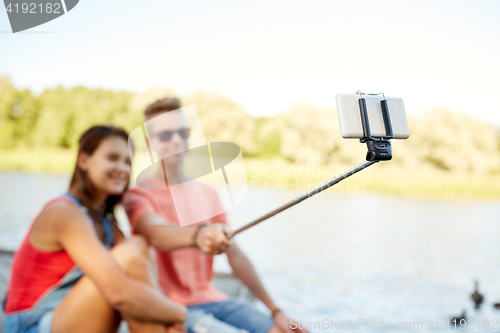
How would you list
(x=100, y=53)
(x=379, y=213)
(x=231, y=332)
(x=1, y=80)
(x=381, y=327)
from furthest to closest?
(x=100, y=53)
(x=1, y=80)
(x=379, y=213)
(x=381, y=327)
(x=231, y=332)

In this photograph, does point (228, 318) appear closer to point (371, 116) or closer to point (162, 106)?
point (162, 106)

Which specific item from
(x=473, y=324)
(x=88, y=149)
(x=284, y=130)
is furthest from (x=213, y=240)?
(x=284, y=130)

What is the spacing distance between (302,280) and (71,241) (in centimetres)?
389

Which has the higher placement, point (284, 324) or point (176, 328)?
point (176, 328)

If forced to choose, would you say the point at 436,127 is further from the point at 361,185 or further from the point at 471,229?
the point at 471,229

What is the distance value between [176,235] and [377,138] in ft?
2.75

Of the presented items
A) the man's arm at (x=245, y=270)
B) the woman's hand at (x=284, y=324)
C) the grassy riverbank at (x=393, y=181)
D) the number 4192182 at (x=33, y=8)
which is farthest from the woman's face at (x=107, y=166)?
the grassy riverbank at (x=393, y=181)

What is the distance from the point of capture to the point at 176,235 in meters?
1.37

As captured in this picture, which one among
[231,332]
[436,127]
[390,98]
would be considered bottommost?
[436,127]

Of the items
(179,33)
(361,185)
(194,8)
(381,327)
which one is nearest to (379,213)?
(361,185)

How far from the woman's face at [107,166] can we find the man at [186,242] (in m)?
0.09

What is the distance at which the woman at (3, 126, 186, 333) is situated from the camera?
113 centimetres

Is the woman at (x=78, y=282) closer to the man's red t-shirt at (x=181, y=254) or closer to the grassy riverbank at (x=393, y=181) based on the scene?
Result: the man's red t-shirt at (x=181, y=254)

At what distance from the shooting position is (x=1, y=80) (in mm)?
21109
